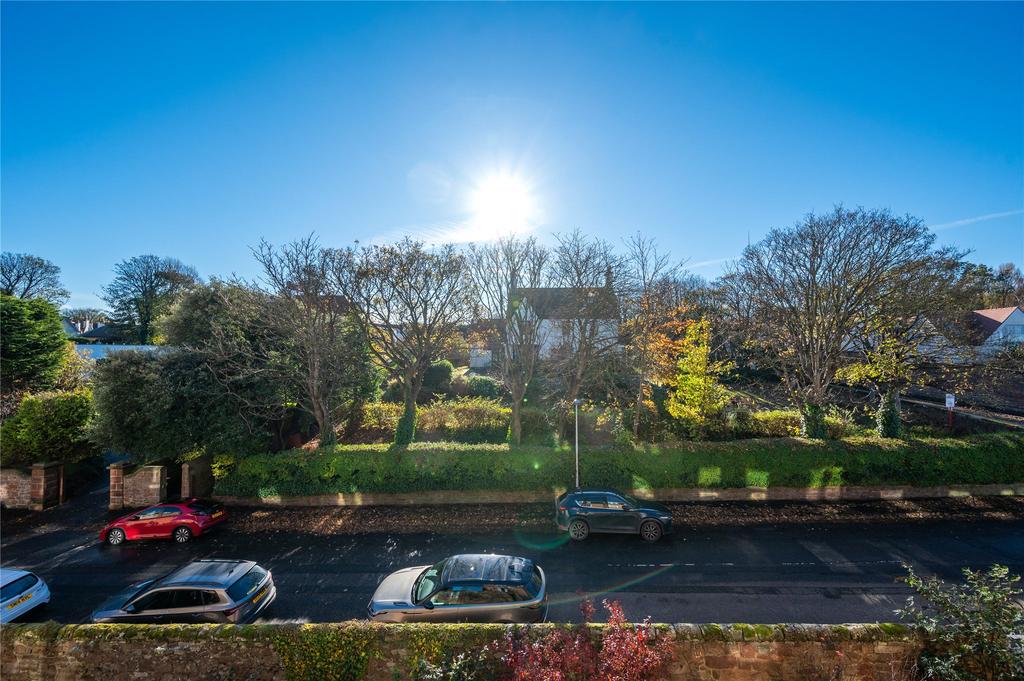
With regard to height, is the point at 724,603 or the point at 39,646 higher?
the point at 39,646

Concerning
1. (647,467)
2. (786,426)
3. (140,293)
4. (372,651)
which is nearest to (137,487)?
(372,651)

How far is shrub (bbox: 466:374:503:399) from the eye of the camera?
90.9 feet

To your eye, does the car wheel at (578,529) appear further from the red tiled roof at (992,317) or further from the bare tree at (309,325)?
the red tiled roof at (992,317)

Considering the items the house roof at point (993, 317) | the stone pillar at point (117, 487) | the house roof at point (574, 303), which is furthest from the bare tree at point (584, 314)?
the house roof at point (993, 317)

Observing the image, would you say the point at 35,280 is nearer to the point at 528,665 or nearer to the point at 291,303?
the point at 291,303

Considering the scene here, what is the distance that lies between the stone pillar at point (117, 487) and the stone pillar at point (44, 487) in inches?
118

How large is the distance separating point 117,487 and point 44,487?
332 centimetres

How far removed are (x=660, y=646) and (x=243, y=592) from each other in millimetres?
7958

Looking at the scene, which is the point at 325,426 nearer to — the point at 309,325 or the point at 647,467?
the point at 309,325

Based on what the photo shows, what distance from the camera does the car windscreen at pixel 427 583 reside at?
816 centimetres

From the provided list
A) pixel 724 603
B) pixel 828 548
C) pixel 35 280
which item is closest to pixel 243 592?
pixel 724 603

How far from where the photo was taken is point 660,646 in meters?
5.99

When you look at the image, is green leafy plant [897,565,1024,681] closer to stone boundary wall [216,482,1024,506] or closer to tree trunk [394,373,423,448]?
stone boundary wall [216,482,1024,506]

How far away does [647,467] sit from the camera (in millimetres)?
15203
